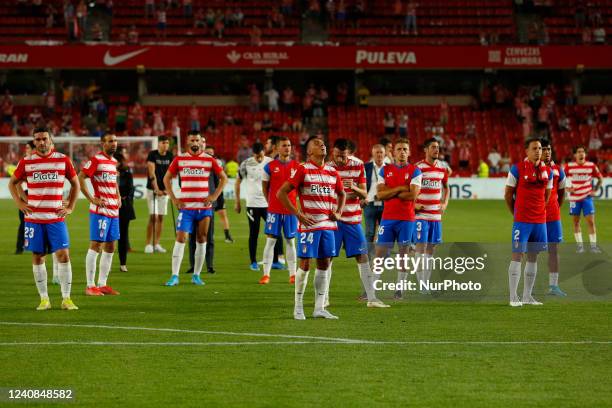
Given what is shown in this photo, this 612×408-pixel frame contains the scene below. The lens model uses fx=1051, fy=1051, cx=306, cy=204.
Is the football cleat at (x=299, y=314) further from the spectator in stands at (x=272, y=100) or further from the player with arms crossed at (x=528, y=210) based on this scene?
the spectator in stands at (x=272, y=100)

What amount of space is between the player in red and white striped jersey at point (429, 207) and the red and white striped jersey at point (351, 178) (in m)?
1.32

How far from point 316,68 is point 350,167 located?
33706 mm

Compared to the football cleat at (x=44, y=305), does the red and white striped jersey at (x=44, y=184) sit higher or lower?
higher

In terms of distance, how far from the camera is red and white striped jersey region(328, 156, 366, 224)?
12008 millimetres

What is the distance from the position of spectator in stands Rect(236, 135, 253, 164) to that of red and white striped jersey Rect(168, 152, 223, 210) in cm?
2559

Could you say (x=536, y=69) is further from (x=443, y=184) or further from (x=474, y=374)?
(x=474, y=374)

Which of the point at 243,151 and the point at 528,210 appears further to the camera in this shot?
the point at 243,151

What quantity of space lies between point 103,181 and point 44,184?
1795mm

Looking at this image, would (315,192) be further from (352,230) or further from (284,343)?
(284,343)

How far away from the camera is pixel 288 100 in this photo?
154 ft

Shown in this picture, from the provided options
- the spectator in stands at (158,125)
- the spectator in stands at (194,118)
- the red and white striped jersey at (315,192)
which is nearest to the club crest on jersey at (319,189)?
the red and white striped jersey at (315,192)

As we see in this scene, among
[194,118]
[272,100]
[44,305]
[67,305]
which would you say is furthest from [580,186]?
[272,100]

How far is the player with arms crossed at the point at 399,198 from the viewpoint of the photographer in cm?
1273

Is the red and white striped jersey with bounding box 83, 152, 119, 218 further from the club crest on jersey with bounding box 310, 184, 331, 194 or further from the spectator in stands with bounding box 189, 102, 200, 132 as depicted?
the spectator in stands with bounding box 189, 102, 200, 132
